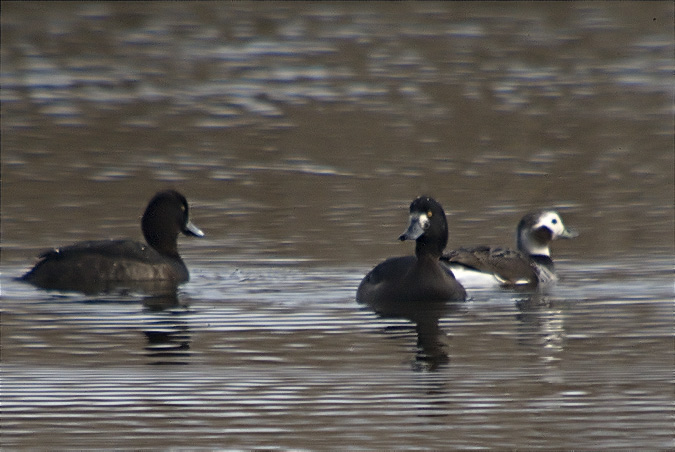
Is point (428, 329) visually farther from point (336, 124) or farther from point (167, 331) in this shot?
point (336, 124)

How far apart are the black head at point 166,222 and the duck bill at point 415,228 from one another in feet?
7.64

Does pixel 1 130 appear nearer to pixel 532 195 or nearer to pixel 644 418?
pixel 532 195

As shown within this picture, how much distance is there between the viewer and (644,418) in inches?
303


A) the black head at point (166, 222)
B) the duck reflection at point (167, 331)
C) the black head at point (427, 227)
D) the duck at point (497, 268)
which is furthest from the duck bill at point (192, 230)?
the black head at point (427, 227)

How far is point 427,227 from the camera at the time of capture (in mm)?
11891

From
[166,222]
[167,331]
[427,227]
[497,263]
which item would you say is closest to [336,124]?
[166,222]

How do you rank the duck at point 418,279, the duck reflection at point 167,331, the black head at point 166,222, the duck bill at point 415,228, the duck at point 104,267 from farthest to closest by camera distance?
the black head at point 166,222
the duck at point 104,267
the duck bill at point 415,228
the duck at point 418,279
the duck reflection at point 167,331

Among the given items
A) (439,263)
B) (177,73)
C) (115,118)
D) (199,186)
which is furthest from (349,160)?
(177,73)

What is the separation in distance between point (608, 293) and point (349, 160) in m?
6.30

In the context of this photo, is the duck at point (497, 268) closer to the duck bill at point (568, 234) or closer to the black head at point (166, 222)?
the duck bill at point (568, 234)

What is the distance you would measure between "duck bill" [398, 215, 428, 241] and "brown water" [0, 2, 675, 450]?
2.10 feet

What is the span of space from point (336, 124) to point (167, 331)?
968cm

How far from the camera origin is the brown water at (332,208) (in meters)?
7.95

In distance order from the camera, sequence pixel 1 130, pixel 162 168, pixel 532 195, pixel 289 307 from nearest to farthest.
Result: pixel 289 307, pixel 532 195, pixel 162 168, pixel 1 130
